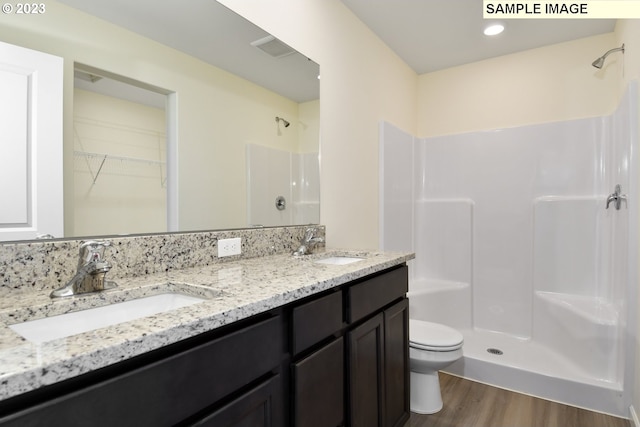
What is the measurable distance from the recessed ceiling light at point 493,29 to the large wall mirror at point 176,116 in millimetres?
1443

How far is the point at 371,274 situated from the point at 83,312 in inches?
39.0

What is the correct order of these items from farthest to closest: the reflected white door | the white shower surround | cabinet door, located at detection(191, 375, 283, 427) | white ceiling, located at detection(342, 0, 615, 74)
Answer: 1. white ceiling, located at detection(342, 0, 615, 74)
2. the white shower surround
3. the reflected white door
4. cabinet door, located at detection(191, 375, 283, 427)

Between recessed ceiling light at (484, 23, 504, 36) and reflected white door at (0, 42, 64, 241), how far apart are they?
2.63 metres

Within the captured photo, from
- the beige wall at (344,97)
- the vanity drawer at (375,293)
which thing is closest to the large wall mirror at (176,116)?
the beige wall at (344,97)

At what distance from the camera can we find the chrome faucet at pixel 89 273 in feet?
2.93

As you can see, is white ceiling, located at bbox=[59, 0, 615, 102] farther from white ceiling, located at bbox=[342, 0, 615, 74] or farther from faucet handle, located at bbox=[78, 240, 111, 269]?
faucet handle, located at bbox=[78, 240, 111, 269]

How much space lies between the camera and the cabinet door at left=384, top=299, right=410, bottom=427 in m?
1.51

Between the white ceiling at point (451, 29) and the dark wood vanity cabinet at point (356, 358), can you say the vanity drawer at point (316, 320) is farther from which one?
the white ceiling at point (451, 29)

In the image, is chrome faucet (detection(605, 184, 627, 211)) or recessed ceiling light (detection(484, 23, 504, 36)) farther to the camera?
recessed ceiling light (detection(484, 23, 504, 36))

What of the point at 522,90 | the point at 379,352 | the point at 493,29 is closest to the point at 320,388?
the point at 379,352

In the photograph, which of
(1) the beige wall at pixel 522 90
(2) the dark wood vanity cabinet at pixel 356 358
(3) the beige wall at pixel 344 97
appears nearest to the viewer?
(2) the dark wood vanity cabinet at pixel 356 358

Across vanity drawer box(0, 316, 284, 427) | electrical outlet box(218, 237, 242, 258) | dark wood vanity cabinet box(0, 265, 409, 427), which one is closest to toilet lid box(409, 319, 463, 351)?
dark wood vanity cabinet box(0, 265, 409, 427)

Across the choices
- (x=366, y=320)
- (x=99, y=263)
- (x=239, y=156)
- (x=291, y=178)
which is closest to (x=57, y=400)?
(x=99, y=263)

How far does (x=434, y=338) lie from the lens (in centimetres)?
199
